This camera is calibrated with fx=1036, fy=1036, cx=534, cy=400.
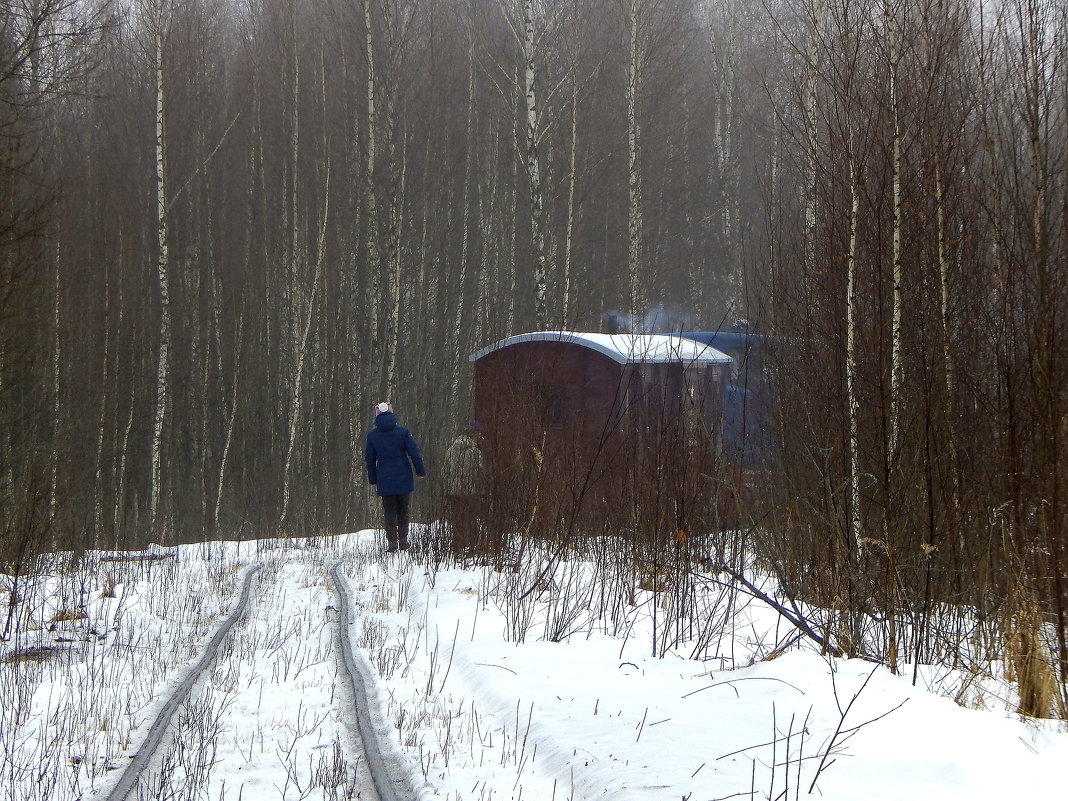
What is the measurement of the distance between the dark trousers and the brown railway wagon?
1.57 metres

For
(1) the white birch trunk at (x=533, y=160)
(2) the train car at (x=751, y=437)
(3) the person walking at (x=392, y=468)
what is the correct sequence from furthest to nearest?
(1) the white birch trunk at (x=533, y=160), (3) the person walking at (x=392, y=468), (2) the train car at (x=751, y=437)

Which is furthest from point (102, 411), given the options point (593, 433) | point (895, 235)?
point (895, 235)

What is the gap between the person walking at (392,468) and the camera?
12.8 m

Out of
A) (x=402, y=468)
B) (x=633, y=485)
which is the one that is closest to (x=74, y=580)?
(x=402, y=468)

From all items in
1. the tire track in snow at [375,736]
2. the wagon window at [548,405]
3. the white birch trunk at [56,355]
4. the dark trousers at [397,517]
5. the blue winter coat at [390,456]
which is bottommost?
the tire track in snow at [375,736]

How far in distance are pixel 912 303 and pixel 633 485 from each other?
96.4 inches

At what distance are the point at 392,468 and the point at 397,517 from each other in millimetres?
634

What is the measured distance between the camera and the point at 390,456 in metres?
12.9

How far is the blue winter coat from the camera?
1283cm

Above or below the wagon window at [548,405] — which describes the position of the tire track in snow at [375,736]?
below

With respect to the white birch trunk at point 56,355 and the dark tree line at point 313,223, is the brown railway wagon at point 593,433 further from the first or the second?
the white birch trunk at point 56,355

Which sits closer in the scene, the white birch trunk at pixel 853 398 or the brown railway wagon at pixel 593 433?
the white birch trunk at pixel 853 398

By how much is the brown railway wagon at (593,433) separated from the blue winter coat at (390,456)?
106cm

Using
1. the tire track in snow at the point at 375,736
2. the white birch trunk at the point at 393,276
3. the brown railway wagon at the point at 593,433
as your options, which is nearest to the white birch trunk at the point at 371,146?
the white birch trunk at the point at 393,276
